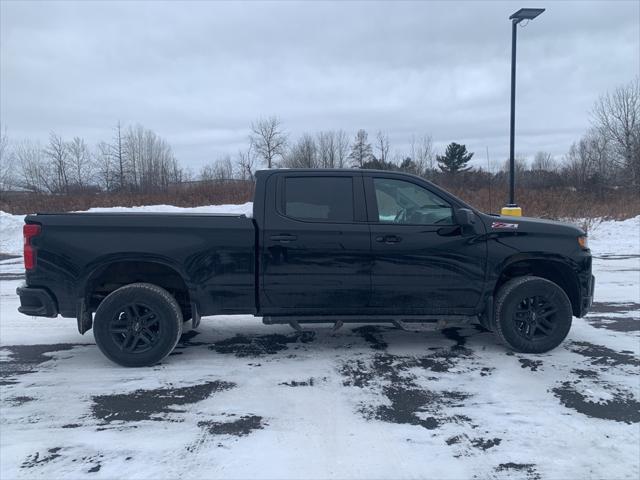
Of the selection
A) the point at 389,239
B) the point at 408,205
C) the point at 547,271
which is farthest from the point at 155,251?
the point at 547,271

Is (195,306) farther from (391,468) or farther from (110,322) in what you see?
(391,468)

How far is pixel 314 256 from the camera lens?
484cm

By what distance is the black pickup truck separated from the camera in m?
4.70

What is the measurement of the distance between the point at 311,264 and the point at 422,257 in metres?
1.13

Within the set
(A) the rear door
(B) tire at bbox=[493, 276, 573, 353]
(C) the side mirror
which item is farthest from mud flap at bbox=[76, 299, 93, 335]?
(B) tire at bbox=[493, 276, 573, 353]

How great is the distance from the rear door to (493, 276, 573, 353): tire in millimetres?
1466

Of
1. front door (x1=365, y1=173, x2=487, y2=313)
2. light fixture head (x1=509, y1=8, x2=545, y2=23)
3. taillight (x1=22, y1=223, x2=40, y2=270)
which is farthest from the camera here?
light fixture head (x1=509, y1=8, x2=545, y2=23)

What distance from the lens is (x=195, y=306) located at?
487cm

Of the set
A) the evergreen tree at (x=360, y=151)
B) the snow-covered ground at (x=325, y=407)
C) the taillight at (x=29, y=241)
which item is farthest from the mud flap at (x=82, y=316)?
the evergreen tree at (x=360, y=151)

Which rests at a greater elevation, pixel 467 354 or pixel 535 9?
pixel 535 9

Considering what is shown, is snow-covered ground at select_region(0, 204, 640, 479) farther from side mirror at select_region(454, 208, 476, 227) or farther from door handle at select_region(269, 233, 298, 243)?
side mirror at select_region(454, 208, 476, 227)

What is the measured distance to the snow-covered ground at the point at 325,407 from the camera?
10.2 feet

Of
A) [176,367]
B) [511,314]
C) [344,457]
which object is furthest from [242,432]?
[511,314]

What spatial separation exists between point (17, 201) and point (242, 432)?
30.6 meters
